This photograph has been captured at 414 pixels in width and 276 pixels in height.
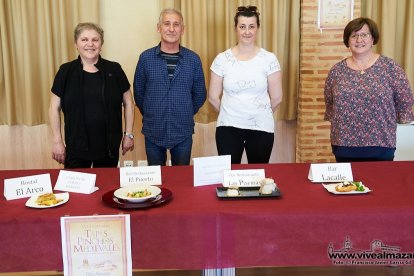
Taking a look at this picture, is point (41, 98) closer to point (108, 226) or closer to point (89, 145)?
point (89, 145)

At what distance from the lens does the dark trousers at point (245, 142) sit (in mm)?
2922

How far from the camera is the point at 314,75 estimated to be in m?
3.91

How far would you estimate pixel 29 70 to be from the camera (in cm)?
382

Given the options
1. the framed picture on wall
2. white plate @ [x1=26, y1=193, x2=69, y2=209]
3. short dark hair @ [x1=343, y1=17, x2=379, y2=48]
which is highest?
the framed picture on wall

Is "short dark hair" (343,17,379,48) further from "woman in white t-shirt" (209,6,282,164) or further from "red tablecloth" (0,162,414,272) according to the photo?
"red tablecloth" (0,162,414,272)

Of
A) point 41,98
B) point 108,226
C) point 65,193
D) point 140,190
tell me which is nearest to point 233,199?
point 140,190

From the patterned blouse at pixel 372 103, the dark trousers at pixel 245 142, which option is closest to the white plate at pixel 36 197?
the dark trousers at pixel 245 142

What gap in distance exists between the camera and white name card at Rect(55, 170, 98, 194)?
1.95 meters

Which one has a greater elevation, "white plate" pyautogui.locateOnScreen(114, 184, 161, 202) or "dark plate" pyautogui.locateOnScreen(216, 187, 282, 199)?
"white plate" pyautogui.locateOnScreen(114, 184, 161, 202)

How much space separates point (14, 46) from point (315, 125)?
2.56m

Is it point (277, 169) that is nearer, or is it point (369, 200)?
point (369, 200)

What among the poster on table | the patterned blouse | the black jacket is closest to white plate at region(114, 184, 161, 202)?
the poster on table

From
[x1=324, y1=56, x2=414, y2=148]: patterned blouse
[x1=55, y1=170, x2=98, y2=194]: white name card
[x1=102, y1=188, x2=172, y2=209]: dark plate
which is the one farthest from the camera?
[x1=324, y1=56, x2=414, y2=148]: patterned blouse

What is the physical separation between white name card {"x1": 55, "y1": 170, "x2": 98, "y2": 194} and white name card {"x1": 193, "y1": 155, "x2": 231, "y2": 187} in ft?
1.42
